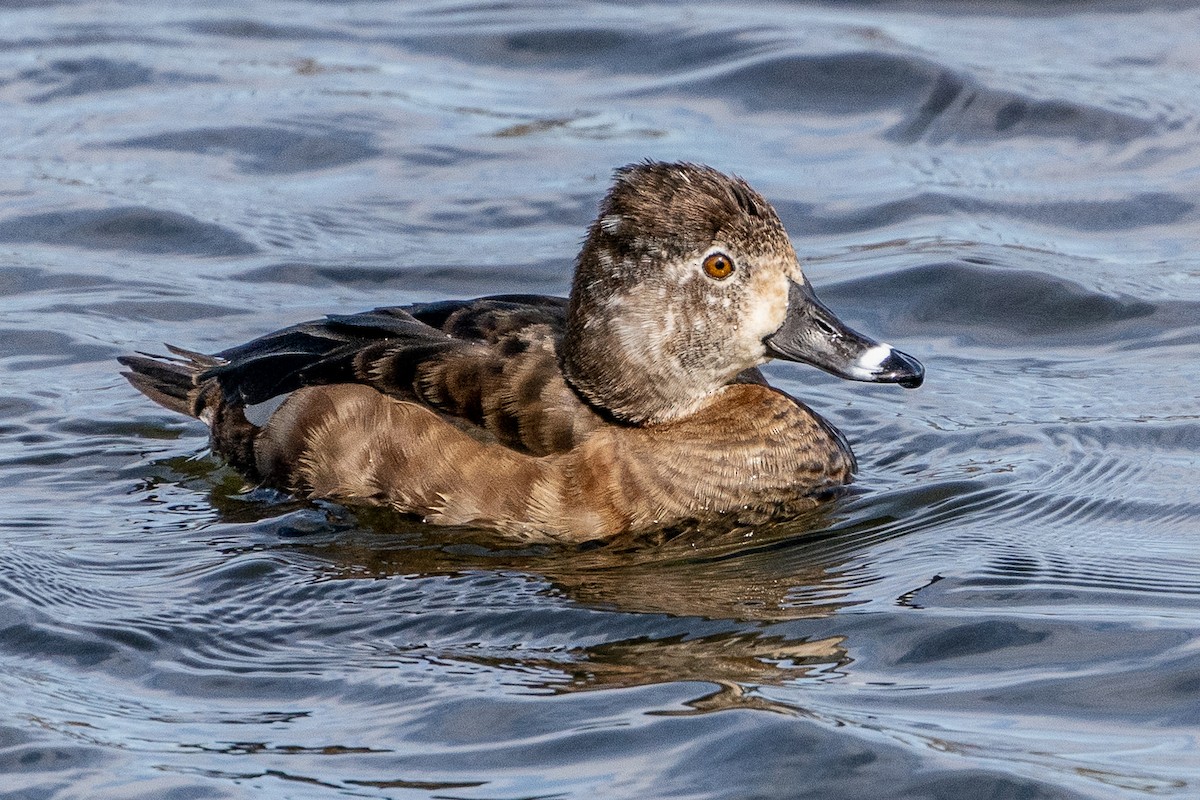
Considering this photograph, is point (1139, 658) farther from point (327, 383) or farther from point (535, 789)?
point (327, 383)

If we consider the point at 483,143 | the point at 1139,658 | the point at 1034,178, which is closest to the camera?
the point at 1139,658

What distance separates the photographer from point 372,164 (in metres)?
11.2

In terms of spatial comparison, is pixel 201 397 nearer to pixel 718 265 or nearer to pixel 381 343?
pixel 381 343

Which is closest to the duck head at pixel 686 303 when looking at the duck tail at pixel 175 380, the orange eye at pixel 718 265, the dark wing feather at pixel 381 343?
the orange eye at pixel 718 265

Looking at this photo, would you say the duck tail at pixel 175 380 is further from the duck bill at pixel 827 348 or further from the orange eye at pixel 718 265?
the duck bill at pixel 827 348

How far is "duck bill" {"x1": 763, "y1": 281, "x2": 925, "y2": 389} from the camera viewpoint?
6.70 meters

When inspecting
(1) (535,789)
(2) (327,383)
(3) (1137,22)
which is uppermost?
(3) (1137,22)

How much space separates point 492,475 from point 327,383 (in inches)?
31.3

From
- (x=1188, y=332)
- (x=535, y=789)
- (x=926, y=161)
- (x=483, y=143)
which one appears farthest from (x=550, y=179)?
(x=535, y=789)

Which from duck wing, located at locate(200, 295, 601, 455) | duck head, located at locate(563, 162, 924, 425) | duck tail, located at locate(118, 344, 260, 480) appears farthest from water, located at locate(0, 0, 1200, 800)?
duck head, located at locate(563, 162, 924, 425)

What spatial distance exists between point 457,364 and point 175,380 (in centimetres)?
157

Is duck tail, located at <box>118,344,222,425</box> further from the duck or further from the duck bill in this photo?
the duck bill

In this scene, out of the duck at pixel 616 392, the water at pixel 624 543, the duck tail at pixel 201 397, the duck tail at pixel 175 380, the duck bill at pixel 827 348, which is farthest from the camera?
the duck tail at pixel 175 380

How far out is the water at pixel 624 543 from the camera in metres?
5.08
